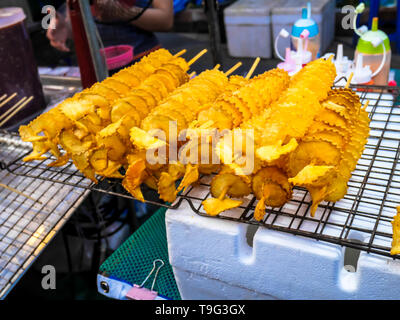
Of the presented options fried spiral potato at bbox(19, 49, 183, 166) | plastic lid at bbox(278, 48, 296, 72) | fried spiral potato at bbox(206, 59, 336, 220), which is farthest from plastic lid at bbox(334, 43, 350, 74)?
fried spiral potato at bbox(19, 49, 183, 166)

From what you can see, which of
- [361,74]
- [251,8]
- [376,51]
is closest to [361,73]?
[361,74]

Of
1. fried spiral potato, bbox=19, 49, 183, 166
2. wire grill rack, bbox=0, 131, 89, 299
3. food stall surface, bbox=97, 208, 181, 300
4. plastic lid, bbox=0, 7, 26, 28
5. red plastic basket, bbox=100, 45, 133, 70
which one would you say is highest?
plastic lid, bbox=0, 7, 26, 28

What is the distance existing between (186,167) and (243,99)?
1.06 feet

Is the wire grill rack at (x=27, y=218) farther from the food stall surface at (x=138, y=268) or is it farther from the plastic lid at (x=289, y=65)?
the plastic lid at (x=289, y=65)

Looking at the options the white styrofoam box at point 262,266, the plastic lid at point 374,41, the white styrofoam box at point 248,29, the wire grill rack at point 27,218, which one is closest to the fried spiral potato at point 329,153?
Answer: the white styrofoam box at point 262,266

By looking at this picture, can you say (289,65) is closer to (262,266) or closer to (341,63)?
(341,63)

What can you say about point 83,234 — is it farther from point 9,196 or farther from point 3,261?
point 3,261

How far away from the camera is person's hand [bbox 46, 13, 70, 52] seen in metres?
2.77

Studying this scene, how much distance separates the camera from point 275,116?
1.26 m

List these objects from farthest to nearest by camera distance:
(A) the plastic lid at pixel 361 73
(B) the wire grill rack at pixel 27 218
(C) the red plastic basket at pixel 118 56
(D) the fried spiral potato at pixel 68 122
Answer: (C) the red plastic basket at pixel 118 56, (A) the plastic lid at pixel 361 73, (B) the wire grill rack at pixel 27 218, (D) the fried spiral potato at pixel 68 122

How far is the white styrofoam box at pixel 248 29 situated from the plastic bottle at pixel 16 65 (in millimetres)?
2489

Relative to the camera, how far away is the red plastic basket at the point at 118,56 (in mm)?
2438

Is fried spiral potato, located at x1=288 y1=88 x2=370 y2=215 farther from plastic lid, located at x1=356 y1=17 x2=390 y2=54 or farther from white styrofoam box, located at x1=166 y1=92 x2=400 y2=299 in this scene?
plastic lid, located at x1=356 y1=17 x2=390 y2=54
